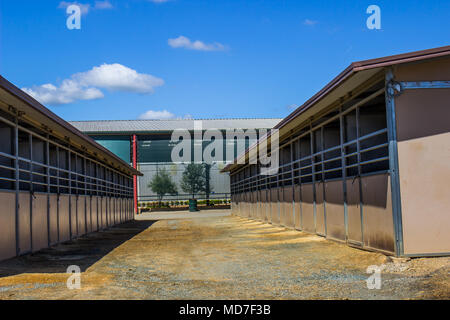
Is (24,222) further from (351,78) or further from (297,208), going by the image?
(297,208)

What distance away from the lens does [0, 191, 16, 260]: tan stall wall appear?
907cm

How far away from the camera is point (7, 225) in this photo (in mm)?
9328

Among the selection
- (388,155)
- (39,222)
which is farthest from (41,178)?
(388,155)

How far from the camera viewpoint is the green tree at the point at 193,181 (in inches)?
1978

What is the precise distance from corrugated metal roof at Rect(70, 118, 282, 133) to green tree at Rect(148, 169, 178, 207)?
612cm

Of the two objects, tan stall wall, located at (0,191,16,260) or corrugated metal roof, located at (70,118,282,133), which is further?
corrugated metal roof, located at (70,118,282,133)

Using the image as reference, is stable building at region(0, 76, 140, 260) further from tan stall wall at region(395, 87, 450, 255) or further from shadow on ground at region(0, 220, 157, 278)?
tan stall wall at region(395, 87, 450, 255)

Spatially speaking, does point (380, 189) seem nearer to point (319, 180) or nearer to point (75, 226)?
point (319, 180)

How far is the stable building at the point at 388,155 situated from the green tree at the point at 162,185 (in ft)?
122

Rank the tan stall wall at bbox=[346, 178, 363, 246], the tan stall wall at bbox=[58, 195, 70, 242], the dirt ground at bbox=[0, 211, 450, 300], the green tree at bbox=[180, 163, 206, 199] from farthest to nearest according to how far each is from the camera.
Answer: the green tree at bbox=[180, 163, 206, 199] → the tan stall wall at bbox=[58, 195, 70, 242] → the tan stall wall at bbox=[346, 178, 363, 246] → the dirt ground at bbox=[0, 211, 450, 300]

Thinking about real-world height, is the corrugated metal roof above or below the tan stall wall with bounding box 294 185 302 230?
above

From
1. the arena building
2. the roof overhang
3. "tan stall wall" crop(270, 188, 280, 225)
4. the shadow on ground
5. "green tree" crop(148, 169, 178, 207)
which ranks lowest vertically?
the shadow on ground

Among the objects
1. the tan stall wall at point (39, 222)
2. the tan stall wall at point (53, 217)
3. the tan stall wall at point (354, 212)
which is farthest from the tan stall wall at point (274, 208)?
the tan stall wall at point (39, 222)

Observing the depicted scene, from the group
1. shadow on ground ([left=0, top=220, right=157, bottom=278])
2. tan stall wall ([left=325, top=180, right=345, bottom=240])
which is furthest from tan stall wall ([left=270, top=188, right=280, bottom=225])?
shadow on ground ([left=0, top=220, right=157, bottom=278])
